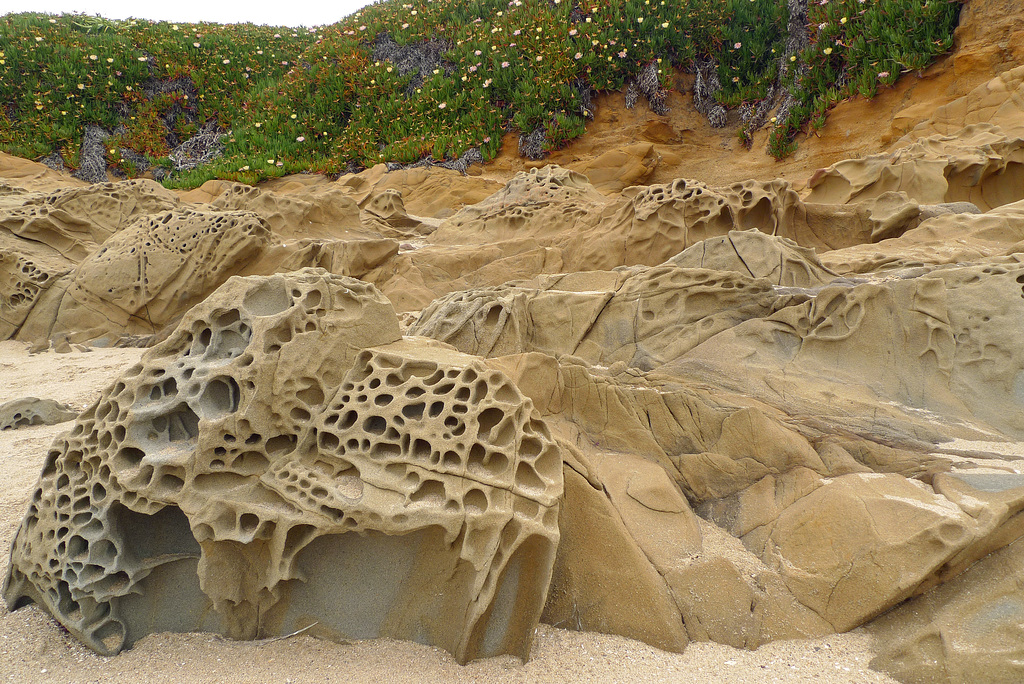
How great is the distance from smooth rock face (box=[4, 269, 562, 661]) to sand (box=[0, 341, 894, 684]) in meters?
0.05

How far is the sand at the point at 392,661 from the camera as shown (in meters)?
1.82

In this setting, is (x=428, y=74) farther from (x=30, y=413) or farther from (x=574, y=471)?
(x=574, y=471)

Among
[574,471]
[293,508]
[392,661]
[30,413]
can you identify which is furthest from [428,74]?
[392,661]

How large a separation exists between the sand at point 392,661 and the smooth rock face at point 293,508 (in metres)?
0.05

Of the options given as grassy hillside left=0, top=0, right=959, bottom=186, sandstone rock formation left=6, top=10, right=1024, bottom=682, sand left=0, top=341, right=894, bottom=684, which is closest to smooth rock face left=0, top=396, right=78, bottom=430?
sandstone rock formation left=6, top=10, right=1024, bottom=682

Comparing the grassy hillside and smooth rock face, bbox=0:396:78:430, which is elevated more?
the grassy hillside

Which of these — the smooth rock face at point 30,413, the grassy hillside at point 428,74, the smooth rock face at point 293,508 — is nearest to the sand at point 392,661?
the smooth rock face at point 293,508

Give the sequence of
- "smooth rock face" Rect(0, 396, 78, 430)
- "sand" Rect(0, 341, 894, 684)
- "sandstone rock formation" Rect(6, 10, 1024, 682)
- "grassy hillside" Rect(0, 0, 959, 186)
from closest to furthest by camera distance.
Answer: "sand" Rect(0, 341, 894, 684) < "sandstone rock formation" Rect(6, 10, 1024, 682) < "smooth rock face" Rect(0, 396, 78, 430) < "grassy hillside" Rect(0, 0, 959, 186)

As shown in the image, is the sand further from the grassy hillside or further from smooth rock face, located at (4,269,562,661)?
the grassy hillside

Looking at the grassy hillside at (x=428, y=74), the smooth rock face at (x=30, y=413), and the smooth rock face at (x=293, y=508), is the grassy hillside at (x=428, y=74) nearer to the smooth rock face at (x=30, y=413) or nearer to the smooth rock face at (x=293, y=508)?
the smooth rock face at (x=30, y=413)

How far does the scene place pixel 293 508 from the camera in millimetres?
1916

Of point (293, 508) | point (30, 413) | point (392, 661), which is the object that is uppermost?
point (293, 508)

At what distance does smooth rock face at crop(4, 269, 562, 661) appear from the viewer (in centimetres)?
190

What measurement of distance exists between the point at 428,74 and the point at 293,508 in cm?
1338
